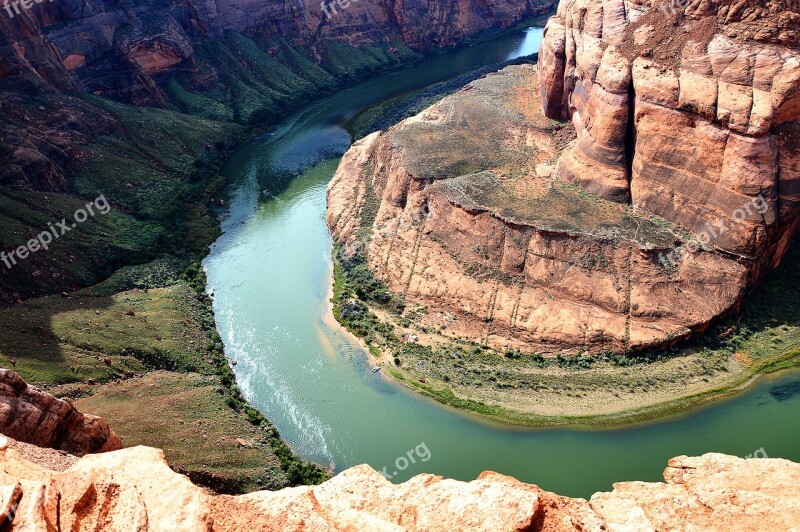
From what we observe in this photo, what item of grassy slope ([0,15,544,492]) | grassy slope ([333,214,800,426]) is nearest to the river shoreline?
grassy slope ([333,214,800,426])

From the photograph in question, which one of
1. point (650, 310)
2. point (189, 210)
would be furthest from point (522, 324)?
point (189, 210)

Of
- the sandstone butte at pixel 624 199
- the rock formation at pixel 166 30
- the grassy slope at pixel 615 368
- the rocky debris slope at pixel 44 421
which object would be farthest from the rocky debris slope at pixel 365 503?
the rock formation at pixel 166 30

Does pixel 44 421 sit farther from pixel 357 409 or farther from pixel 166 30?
pixel 166 30

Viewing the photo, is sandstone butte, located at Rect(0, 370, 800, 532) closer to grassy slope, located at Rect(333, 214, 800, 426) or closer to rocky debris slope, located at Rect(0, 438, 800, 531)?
rocky debris slope, located at Rect(0, 438, 800, 531)

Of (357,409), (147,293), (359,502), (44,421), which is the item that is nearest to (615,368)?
(357,409)

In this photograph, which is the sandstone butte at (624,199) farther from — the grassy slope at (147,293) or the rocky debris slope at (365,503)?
the rocky debris slope at (365,503)

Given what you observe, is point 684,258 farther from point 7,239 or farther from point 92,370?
point 7,239
